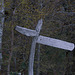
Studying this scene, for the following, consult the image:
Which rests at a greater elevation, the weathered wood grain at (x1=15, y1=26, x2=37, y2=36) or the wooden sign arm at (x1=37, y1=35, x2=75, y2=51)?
the weathered wood grain at (x1=15, y1=26, x2=37, y2=36)

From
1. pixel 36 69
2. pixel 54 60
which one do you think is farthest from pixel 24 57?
pixel 54 60

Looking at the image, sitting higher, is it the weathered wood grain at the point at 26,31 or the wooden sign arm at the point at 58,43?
the weathered wood grain at the point at 26,31

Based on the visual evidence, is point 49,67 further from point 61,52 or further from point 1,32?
point 1,32

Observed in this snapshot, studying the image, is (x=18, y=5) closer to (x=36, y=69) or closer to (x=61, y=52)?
(x=36, y=69)

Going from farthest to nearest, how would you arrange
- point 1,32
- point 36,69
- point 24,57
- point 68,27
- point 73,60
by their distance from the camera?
point 73,60 < point 68,27 < point 36,69 < point 24,57 < point 1,32

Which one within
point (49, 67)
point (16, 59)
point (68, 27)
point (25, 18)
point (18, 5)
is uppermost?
point (18, 5)

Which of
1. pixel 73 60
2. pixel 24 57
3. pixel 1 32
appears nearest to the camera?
pixel 1 32

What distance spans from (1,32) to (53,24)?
89.8 inches

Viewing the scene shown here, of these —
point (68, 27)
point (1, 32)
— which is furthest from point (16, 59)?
point (68, 27)

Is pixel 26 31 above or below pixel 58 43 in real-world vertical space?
above

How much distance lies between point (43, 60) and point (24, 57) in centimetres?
134

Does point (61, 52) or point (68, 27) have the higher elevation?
point (68, 27)

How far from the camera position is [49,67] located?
7.45m

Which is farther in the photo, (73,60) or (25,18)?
(73,60)
